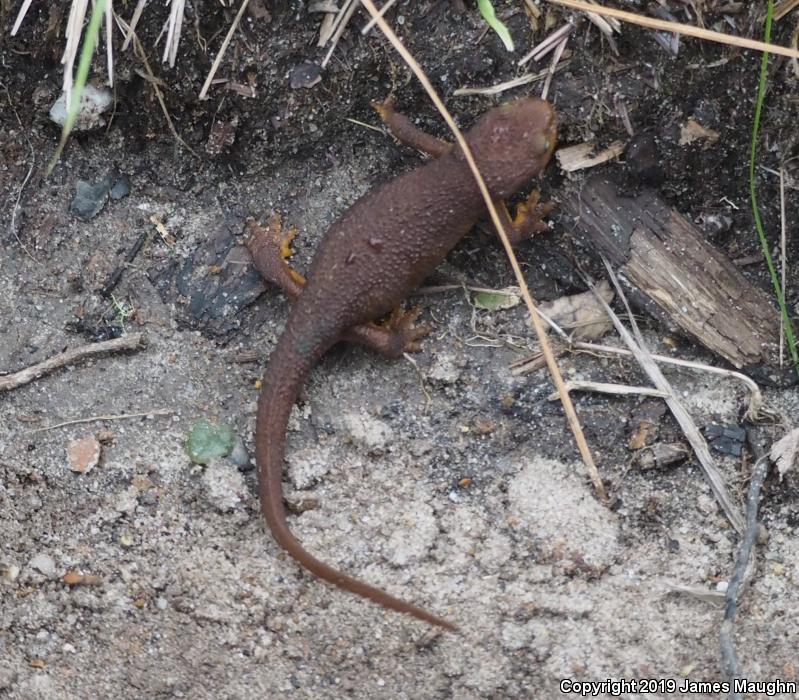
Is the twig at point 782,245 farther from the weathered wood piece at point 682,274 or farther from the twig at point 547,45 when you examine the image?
the twig at point 547,45

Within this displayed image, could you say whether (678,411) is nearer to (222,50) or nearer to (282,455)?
(282,455)

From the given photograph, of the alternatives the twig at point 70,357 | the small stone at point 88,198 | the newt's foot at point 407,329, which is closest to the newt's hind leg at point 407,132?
the newt's foot at point 407,329

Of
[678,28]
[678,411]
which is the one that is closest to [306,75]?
[678,28]

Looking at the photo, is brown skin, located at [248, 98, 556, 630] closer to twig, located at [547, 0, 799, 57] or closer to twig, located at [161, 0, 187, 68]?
twig, located at [547, 0, 799, 57]

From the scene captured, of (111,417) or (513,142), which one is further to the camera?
(111,417)

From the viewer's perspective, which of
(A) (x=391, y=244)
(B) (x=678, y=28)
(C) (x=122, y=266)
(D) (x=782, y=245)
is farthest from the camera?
(C) (x=122, y=266)

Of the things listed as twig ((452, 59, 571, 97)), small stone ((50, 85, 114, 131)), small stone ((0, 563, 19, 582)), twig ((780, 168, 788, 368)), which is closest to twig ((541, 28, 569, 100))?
twig ((452, 59, 571, 97))

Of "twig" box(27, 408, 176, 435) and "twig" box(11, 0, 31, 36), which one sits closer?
"twig" box(11, 0, 31, 36)
